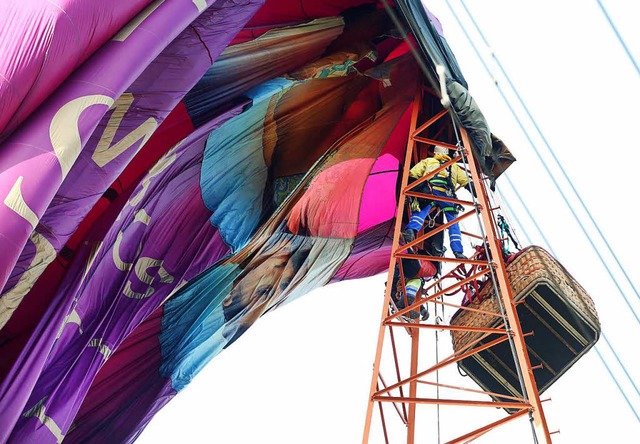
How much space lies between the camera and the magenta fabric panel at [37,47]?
16.5ft

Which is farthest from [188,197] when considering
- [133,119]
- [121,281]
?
[133,119]

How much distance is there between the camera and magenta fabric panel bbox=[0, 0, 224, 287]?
16.0 feet

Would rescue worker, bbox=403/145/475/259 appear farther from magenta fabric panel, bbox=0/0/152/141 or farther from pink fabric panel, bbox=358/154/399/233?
magenta fabric panel, bbox=0/0/152/141

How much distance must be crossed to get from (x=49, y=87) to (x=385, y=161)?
5835 mm

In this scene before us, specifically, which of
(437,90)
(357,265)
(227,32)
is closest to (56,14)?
(227,32)

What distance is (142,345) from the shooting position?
931 centimetres

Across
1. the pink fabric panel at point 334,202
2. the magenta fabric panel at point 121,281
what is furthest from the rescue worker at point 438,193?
the magenta fabric panel at point 121,281

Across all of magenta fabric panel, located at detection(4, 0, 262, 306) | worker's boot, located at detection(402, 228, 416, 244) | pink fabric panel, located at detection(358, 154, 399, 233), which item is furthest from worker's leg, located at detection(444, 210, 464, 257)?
magenta fabric panel, located at detection(4, 0, 262, 306)

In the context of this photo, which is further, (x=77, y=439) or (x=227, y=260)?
(x=227, y=260)

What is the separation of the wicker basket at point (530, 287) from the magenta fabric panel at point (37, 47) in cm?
482

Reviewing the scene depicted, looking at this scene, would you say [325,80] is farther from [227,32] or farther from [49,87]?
[49,87]

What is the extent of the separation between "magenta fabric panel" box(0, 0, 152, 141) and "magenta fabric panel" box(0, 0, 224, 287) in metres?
0.10

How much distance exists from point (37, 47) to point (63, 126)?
1.66 ft

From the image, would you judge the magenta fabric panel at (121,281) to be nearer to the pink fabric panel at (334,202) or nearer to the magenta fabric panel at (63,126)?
the pink fabric panel at (334,202)
